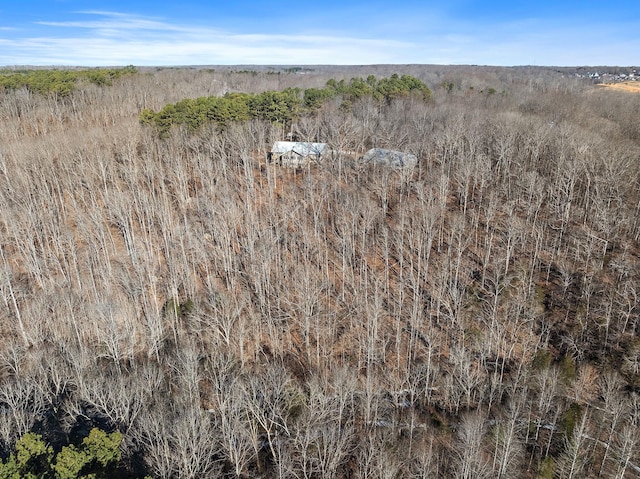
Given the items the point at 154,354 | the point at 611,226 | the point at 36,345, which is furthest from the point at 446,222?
the point at 36,345

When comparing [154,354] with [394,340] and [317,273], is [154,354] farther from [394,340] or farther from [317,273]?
[394,340]

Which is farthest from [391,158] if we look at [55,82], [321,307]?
[55,82]

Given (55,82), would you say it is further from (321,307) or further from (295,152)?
(321,307)

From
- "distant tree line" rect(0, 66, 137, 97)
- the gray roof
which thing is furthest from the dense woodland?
"distant tree line" rect(0, 66, 137, 97)

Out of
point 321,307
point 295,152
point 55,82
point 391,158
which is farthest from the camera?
point 55,82

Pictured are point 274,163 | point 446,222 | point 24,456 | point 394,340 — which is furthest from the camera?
point 274,163

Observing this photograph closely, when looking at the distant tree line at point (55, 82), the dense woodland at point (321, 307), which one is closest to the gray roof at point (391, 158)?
the dense woodland at point (321, 307)
